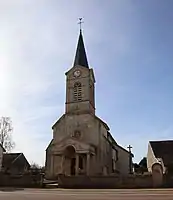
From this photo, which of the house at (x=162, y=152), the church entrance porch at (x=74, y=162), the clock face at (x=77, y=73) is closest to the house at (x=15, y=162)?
the church entrance porch at (x=74, y=162)

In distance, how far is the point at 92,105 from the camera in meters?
43.2

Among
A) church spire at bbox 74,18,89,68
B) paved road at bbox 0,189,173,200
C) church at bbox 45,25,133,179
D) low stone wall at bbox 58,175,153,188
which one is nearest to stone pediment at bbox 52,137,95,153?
church at bbox 45,25,133,179

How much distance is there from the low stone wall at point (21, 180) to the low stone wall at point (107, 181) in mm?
2312

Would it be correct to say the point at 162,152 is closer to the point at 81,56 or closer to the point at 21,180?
the point at 81,56

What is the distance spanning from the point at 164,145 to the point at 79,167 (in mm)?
14537

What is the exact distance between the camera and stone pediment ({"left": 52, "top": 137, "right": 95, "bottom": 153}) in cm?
3709

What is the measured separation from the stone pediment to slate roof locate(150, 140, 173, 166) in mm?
10639

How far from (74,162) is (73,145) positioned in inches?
152

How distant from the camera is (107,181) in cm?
2866

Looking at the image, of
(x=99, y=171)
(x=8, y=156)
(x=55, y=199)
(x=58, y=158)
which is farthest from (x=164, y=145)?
(x=55, y=199)

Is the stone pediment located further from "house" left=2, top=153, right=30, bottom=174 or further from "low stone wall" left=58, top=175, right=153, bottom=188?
"house" left=2, top=153, right=30, bottom=174

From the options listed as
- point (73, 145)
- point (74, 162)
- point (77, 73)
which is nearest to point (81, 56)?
point (77, 73)

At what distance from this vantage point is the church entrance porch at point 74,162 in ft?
122

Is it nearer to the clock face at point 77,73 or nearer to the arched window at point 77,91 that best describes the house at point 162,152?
the arched window at point 77,91
